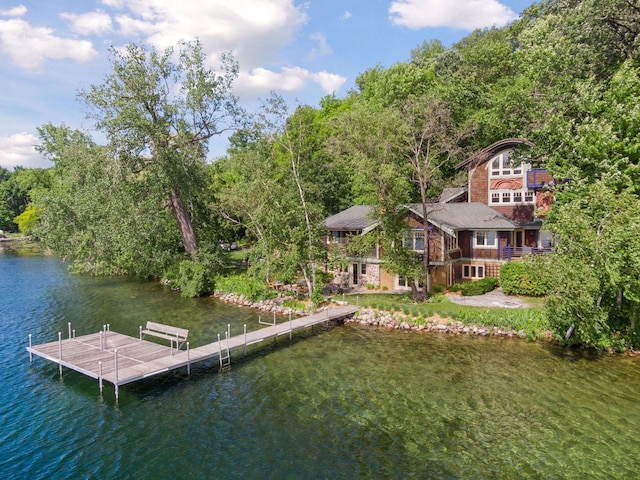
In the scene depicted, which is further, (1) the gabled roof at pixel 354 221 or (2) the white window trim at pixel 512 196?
(2) the white window trim at pixel 512 196

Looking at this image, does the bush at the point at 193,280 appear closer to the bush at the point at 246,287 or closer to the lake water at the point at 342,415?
the bush at the point at 246,287


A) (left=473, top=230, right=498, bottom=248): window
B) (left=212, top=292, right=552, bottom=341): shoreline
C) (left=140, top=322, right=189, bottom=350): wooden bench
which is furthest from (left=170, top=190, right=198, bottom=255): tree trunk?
(left=473, top=230, right=498, bottom=248): window

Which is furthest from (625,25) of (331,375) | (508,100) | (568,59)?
(331,375)

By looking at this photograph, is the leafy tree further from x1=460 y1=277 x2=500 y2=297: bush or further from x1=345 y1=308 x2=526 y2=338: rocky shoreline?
x1=460 y1=277 x2=500 y2=297: bush

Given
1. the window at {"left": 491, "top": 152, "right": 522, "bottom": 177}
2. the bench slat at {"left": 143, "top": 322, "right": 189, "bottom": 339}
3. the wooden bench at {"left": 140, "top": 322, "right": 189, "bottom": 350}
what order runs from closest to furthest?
1. the wooden bench at {"left": 140, "top": 322, "right": 189, "bottom": 350}
2. the bench slat at {"left": 143, "top": 322, "right": 189, "bottom": 339}
3. the window at {"left": 491, "top": 152, "right": 522, "bottom": 177}

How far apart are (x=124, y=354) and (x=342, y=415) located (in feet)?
38.5

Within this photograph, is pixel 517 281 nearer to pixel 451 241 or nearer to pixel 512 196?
pixel 451 241

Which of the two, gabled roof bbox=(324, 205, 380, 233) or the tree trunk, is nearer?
gabled roof bbox=(324, 205, 380, 233)

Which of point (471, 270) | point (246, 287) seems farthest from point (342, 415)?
point (471, 270)

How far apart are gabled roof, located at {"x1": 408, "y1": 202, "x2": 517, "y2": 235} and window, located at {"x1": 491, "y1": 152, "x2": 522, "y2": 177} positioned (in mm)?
3162

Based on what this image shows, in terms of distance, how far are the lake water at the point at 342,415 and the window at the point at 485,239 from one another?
13.0 metres

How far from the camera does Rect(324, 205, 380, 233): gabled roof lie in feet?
118

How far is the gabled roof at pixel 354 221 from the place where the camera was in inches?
1421

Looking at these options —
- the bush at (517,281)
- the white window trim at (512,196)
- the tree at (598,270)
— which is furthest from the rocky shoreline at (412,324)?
the white window trim at (512,196)
